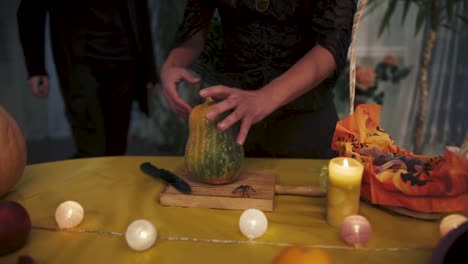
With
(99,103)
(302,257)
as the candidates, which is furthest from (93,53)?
(302,257)

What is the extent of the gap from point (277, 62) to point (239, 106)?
399 mm

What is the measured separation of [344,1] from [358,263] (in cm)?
68

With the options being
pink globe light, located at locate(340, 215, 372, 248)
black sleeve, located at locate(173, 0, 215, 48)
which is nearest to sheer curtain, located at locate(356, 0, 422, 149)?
black sleeve, located at locate(173, 0, 215, 48)

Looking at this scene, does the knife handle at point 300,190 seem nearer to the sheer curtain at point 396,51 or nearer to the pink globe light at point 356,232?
the pink globe light at point 356,232

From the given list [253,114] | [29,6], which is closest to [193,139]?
[253,114]

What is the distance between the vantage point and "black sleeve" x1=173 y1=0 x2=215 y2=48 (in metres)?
1.23

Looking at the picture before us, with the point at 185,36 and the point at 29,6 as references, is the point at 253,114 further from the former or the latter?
the point at 29,6

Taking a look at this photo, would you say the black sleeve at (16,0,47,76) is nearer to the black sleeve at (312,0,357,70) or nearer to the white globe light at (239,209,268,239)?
the black sleeve at (312,0,357,70)

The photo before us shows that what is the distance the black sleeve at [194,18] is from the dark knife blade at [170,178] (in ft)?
1.53

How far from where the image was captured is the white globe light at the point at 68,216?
0.72 meters

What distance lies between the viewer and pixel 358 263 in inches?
25.1

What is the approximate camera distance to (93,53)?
198 cm

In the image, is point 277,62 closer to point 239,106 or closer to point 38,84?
point 239,106

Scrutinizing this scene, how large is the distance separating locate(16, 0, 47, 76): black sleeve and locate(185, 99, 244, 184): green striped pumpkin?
143 cm
